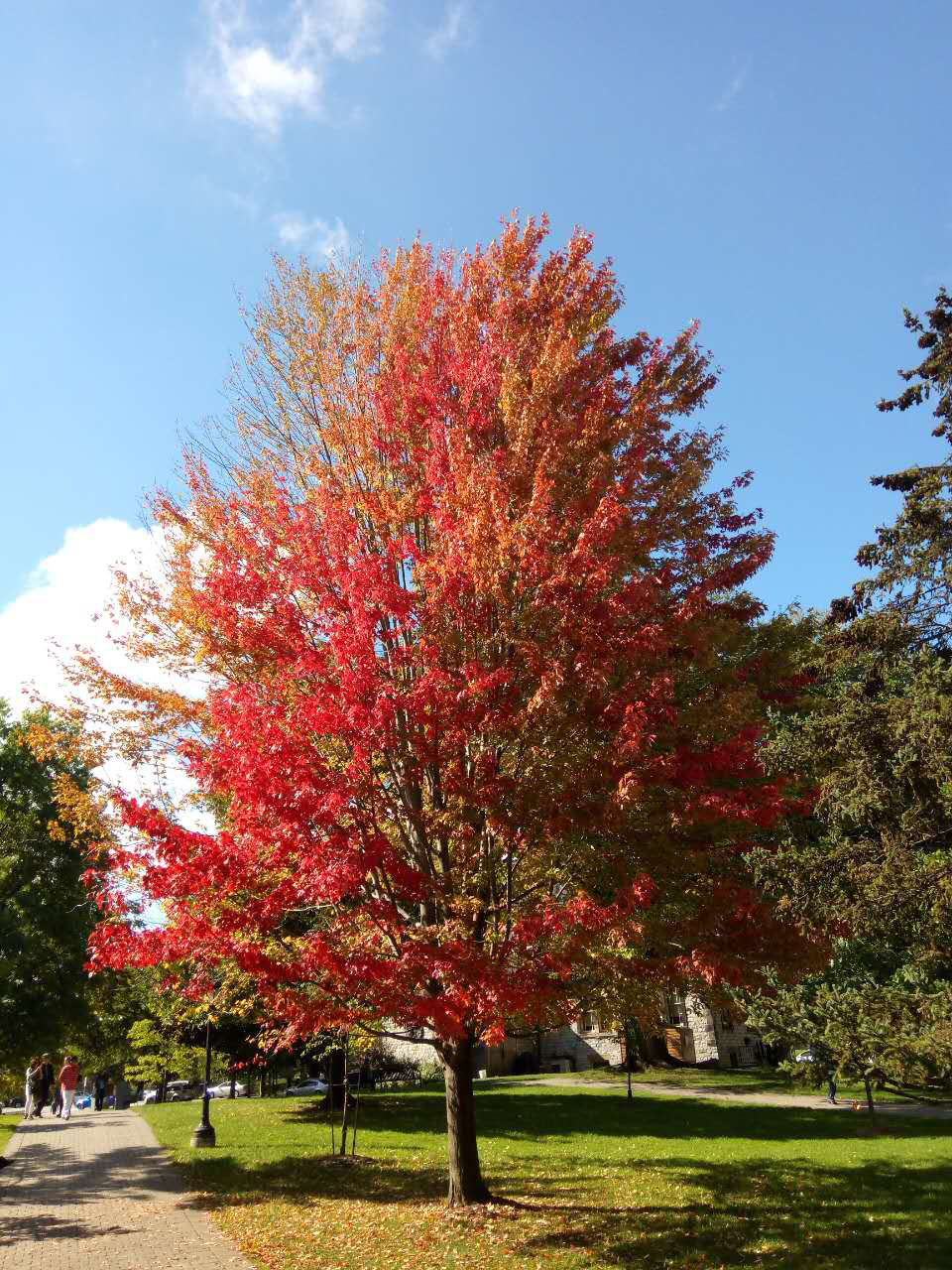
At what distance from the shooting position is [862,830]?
9.11m

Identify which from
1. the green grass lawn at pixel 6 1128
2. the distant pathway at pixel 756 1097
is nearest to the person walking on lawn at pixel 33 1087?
the green grass lawn at pixel 6 1128

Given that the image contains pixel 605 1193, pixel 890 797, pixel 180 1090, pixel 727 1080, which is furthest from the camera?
pixel 180 1090

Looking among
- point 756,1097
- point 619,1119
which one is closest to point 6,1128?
point 619,1119

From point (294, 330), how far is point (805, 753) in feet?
30.5

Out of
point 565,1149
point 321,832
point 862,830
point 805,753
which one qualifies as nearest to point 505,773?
point 321,832

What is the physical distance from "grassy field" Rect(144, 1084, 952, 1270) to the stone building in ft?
47.2

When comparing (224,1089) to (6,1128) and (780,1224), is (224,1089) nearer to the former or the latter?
(6,1128)

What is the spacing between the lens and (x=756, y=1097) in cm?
2305

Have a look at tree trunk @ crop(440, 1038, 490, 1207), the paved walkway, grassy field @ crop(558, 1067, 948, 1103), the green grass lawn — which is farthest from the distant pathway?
the green grass lawn

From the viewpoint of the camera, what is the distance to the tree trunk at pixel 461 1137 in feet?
34.9

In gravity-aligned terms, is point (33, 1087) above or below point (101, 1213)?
above

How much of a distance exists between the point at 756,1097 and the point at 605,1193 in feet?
46.4

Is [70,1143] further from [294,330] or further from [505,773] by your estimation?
[294,330]

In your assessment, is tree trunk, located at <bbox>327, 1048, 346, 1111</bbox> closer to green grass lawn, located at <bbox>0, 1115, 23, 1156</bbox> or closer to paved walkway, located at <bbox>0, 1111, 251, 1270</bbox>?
paved walkway, located at <bbox>0, 1111, 251, 1270</bbox>
